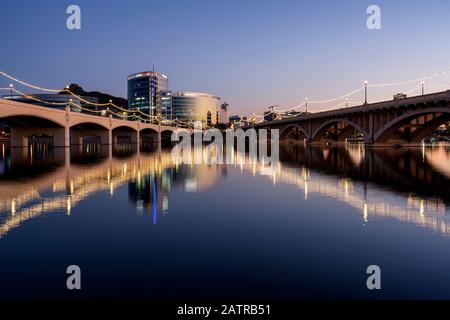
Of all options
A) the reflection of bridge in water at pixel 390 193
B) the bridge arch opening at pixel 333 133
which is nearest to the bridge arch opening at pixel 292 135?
the bridge arch opening at pixel 333 133

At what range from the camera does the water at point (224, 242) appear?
6246 millimetres

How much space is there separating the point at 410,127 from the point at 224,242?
6508 centimetres

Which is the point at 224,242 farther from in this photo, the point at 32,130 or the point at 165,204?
the point at 32,130

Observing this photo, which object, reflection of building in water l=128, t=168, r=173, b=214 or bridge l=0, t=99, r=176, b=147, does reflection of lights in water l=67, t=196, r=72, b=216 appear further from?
bridge l=0, t=99, r=176, b=147

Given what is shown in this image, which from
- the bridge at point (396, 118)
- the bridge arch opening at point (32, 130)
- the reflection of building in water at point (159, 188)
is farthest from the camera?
the bridge arch opening at point (32, 130)

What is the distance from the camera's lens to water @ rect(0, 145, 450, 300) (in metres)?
6.25

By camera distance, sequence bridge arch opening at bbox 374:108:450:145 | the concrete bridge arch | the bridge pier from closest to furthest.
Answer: bridge arch opening at bbox 374:108:450:145 < the bridge pier < the concrete bridge arch

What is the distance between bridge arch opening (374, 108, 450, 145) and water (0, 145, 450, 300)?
43.4 m

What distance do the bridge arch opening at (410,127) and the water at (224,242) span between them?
142ft

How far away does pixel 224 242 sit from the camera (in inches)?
351

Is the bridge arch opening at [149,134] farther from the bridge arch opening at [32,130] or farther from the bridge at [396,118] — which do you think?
the bridge at [396,118]

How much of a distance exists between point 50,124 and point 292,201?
53.4 meters

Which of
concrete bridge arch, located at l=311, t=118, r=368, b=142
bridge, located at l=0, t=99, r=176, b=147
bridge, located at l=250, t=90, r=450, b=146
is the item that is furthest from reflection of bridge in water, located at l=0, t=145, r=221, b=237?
concrete bridge arch, located at l=311, t=118, r=368, b=142
